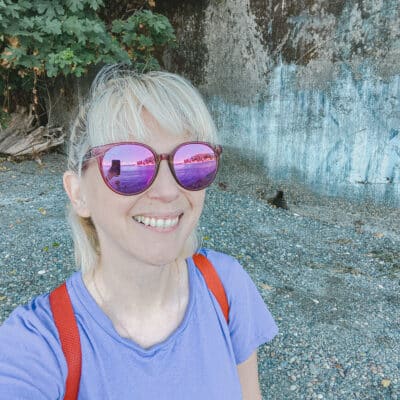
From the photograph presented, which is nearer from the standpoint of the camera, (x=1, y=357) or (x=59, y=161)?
(x=1, y=357)

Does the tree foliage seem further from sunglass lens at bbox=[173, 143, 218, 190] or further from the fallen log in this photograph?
sunglass lens at bbox=[173, 143, 218, 190]

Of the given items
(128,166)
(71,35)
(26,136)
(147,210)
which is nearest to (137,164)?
(128,166)

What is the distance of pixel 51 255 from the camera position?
4625 mm

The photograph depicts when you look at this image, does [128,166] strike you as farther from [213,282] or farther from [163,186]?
[213,282]

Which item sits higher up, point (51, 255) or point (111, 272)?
point (111, 272)

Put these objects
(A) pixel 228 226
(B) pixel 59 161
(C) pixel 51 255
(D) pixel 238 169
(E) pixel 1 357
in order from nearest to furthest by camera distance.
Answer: (E) pixel 1 357 → (C) pixel 51 255 → (A) pixel 228 226 → (D) pixel 238 169 → (B) pixel 59 161

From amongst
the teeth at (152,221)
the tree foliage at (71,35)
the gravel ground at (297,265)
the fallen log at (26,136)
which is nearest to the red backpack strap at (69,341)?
the teeth at (152,221)

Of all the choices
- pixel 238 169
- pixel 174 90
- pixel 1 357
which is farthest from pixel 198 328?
pixel 238 169

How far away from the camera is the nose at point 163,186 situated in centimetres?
129

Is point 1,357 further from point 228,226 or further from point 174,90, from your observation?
point 228,226

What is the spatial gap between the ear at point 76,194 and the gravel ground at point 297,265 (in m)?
2.02

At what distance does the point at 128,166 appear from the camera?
1.25m

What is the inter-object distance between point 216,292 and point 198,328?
14cm

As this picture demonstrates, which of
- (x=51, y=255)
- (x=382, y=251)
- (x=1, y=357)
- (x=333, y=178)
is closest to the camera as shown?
(x=1, y=357)
